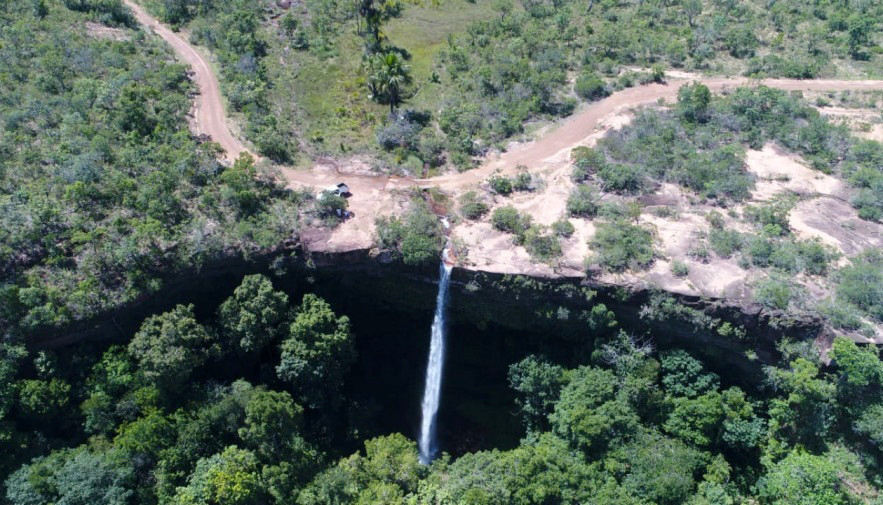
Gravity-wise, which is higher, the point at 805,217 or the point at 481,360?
the point at 805,217

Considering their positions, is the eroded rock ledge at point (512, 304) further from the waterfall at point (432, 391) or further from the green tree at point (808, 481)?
the green tree at point (808, 481)

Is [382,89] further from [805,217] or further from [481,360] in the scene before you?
[805,217]

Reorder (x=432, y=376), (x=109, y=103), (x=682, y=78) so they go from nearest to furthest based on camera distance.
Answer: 1. (x=432, y=376)
2. (x=109, y=103)
3. (x=682, y=78)

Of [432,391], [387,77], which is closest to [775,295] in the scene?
[432,391]

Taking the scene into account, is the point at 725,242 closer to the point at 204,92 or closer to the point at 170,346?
the point at 170,346

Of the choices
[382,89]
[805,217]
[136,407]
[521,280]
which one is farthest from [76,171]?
[805,217]

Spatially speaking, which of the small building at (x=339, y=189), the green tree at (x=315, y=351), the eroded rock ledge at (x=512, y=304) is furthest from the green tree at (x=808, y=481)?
the small building at (x=339, y=189)

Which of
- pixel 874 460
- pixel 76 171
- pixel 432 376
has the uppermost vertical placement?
pixel 76 171

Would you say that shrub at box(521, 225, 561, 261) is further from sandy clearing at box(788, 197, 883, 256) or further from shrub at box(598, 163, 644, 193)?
sandy clearing at box(788, 197, 883, 256)
